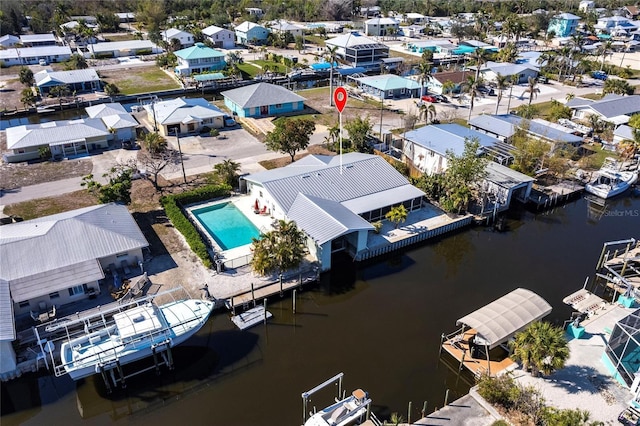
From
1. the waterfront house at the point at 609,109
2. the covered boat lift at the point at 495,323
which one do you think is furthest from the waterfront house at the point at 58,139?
the waterfront house at the point at 609,109

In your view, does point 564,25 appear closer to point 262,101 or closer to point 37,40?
point 262,101

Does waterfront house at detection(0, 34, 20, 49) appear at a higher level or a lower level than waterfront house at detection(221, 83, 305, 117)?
higher

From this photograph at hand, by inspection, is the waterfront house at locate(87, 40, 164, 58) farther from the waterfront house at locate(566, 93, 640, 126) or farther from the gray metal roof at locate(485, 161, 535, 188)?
the waterfront house at locate(566, 93, 640, 126)

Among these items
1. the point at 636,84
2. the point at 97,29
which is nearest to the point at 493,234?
the point at 636,84

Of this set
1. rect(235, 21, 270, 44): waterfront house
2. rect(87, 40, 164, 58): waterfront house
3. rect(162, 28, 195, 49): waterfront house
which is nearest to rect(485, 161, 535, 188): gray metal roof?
rect(162, 28, 195, 49): waterfront house

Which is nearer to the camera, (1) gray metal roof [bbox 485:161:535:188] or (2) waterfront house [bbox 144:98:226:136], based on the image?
(1) gray metal roof [bbox 485:161:535:188]

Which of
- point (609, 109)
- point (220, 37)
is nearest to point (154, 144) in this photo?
point (609, 109)
